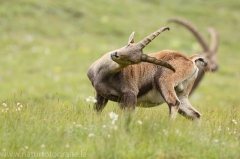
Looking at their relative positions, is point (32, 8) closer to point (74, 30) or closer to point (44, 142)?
point (74, 30)

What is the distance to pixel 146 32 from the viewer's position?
27453 mm

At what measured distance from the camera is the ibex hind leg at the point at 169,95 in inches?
333

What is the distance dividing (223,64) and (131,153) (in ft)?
68.2

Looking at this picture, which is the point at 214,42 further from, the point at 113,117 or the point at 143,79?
the point at 113,117

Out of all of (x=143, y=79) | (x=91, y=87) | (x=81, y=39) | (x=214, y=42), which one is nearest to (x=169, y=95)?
(x=143, y=79)

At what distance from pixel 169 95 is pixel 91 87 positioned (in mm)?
11055

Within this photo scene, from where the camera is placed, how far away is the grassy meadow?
19.7 ft

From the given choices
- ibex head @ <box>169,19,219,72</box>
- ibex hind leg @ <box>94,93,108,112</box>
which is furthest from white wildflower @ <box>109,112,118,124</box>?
ibex head @ <box>169,19,219,72</box>

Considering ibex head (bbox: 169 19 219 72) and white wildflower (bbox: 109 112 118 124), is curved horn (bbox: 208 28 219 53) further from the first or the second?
white wildflower (bbox: 109 112 118 124)

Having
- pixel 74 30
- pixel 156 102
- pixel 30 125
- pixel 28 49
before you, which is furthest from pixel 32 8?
pixel 30 125

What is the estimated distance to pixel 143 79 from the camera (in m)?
8.80

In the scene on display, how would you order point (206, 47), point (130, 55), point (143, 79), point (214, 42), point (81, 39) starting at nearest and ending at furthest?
point (130, 55) → point (143, 79) → point (206, 47) → point (214, 42) → point (81, 39)

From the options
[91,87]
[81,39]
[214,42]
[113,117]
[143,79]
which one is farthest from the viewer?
[81,39]

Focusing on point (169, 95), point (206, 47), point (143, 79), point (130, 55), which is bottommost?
point (169, 95)
